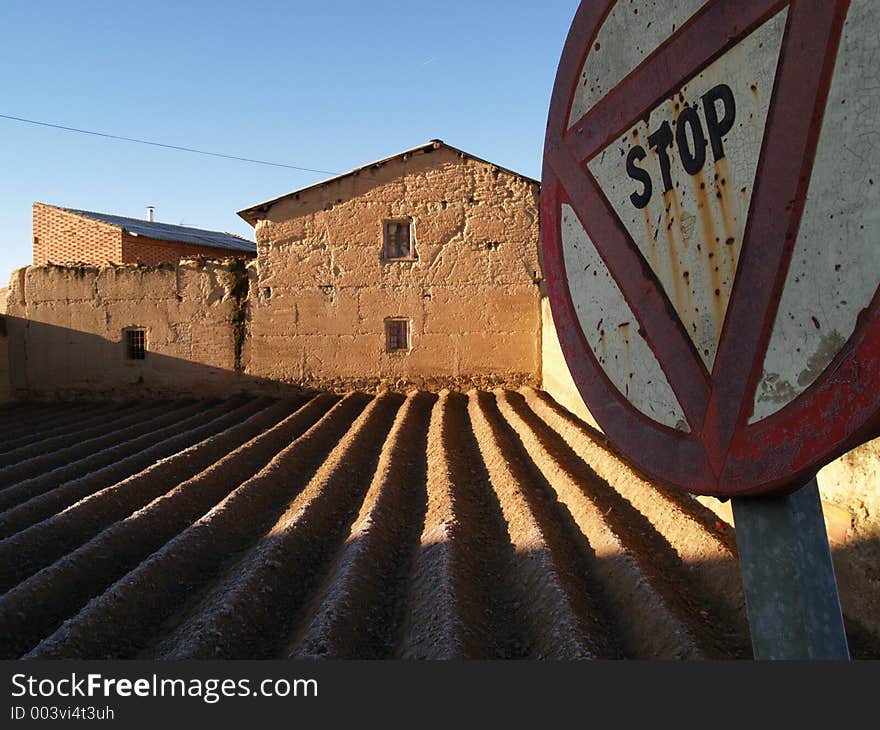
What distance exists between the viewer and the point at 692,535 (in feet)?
11.5

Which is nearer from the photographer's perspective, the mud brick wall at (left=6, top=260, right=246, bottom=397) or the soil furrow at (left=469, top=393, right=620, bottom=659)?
the soil furrow at (left=469, top=393, right=620, bottom=659)

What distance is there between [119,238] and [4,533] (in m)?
13.2

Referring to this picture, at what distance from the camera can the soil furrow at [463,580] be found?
266cm

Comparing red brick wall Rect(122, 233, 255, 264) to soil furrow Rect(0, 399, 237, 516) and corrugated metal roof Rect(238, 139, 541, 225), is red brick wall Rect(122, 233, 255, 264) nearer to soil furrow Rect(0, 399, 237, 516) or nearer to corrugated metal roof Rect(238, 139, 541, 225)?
corrugated metal roof Rect(238, 139, 541, 225)

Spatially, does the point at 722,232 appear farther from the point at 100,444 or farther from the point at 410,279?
the point at 410,279

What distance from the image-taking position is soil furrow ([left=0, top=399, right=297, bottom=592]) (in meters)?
3.73

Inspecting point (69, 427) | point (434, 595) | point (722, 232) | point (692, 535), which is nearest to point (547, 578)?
point (434, 595)

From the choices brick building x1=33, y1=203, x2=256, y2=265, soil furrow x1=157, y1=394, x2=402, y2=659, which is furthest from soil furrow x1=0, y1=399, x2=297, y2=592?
brick building x1=33, y1=203, x2=256, y2=265

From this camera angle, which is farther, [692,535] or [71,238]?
[71,238]

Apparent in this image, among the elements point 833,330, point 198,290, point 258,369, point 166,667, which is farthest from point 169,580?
point 198,290

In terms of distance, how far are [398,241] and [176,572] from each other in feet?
25.4

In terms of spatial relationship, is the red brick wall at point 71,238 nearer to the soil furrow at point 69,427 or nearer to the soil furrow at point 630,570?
the soil furrow at point 69,427

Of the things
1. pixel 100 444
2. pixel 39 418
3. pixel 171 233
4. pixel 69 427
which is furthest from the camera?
pixel 171 233

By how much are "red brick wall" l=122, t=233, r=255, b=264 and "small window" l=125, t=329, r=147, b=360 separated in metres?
4.94
